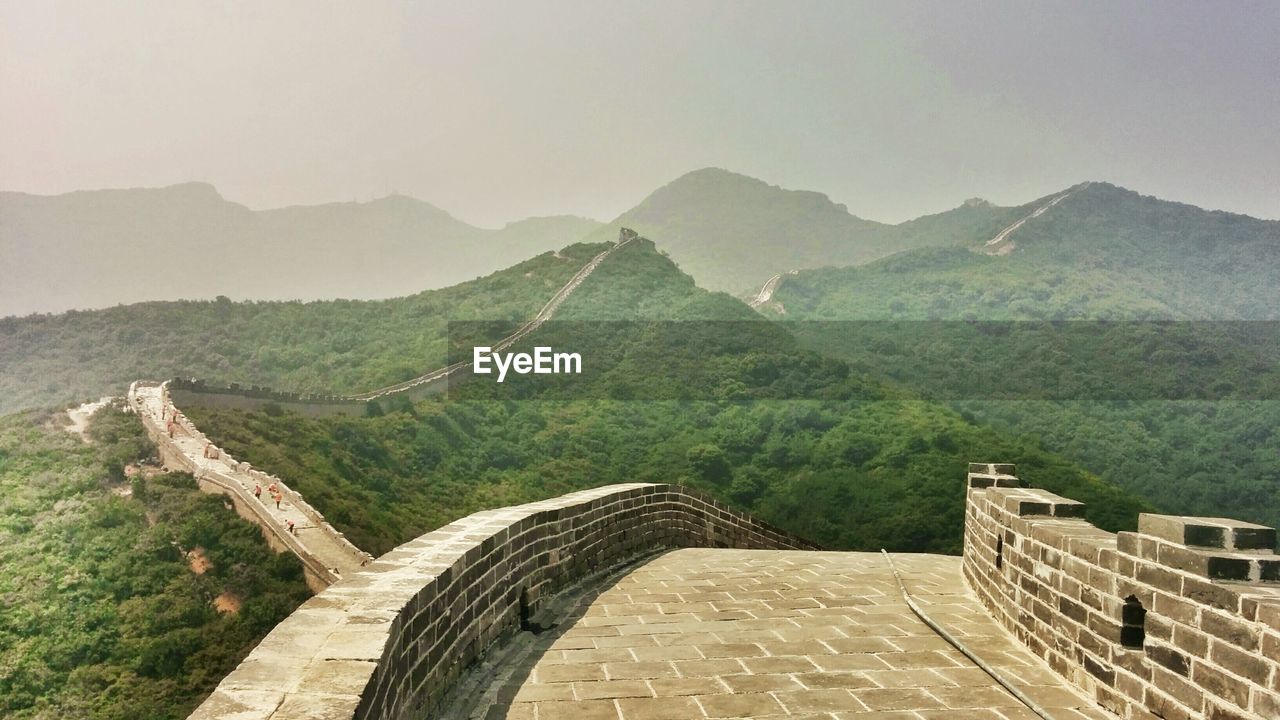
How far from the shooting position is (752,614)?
6.27 m

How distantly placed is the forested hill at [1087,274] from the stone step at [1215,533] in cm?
6084

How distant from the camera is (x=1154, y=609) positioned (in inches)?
154

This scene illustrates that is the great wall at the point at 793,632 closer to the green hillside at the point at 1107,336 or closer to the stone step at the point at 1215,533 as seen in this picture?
the stone step at the point at 1215,533

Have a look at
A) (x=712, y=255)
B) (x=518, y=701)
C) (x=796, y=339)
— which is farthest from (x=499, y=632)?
(x=712, y=255)

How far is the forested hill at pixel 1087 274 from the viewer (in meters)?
62.8

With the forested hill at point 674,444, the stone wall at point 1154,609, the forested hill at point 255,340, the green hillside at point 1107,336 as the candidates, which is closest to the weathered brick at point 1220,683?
the stone wall at point 1154,609

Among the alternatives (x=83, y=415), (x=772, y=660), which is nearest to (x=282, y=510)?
(x=83, y=415)

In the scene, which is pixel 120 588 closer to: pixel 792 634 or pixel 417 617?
pixel 792 634

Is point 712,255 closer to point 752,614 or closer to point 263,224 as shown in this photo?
point 263,224

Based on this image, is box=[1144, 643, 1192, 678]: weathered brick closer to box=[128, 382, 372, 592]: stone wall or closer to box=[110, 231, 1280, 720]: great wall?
box=[110, 231, 1280, 720]: great wall

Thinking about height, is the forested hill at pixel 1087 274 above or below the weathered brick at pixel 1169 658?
above

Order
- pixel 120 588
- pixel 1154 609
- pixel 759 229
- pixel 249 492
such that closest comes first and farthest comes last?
pixel 1154 609 < pixel 120 588 < pixel 249 492 < pixel 759 229

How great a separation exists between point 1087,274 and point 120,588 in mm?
69114

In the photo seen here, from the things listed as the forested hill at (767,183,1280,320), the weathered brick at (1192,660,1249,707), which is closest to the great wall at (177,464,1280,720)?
the weathered brick at (1192,660,1249,707)
